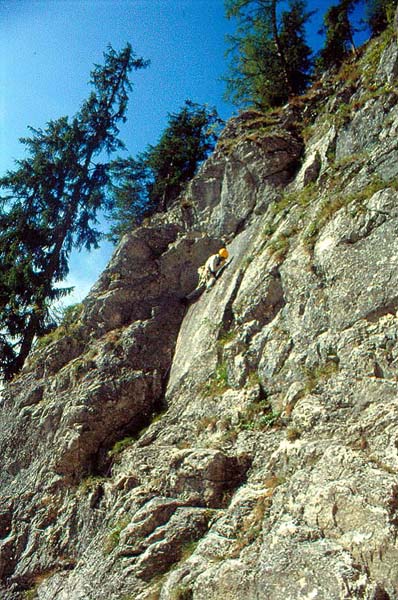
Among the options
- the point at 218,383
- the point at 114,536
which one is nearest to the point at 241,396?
the point at 218,383

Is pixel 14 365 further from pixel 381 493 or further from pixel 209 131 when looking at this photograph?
pixel 381 493

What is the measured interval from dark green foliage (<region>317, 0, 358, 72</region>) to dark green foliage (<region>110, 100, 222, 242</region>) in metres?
4.85

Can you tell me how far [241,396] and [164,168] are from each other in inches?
520

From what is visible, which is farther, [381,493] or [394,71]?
[394,71]

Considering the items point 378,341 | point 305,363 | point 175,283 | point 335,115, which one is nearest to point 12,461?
point 175,283

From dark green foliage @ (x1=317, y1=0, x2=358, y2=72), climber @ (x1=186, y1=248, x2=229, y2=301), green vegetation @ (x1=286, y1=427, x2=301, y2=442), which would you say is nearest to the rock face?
green vegetation @ (x1=286, y1=427, x2=301, y2=442)

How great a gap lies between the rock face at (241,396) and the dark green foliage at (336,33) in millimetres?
5640

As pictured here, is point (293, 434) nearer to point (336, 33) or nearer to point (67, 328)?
point (67, 328)

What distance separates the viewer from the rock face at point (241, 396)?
20.7 ft

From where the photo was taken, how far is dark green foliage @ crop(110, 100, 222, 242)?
67.1 ft

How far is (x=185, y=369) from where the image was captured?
38.4ft

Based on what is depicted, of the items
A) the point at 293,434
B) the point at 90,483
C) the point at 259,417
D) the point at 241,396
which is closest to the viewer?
the point at 293,434

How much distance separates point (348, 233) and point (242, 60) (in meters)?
14.9

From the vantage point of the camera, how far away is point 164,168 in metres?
20.8
